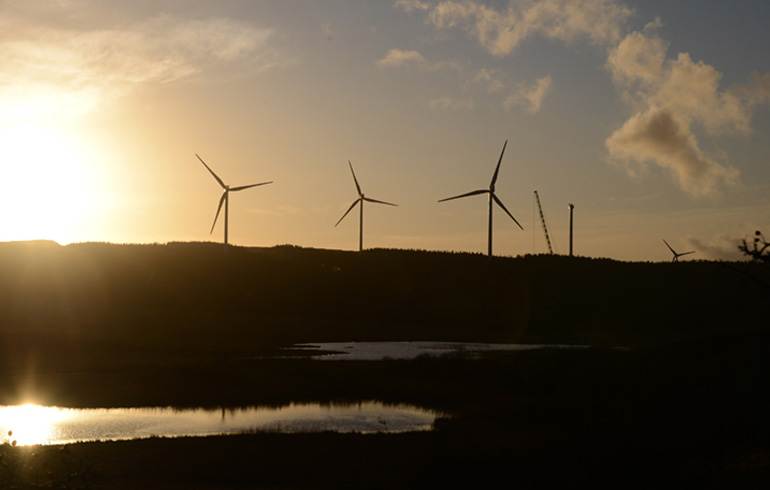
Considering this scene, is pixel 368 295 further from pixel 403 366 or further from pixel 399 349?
pixel 403 366

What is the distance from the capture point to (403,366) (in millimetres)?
54438

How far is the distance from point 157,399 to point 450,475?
22.0 m

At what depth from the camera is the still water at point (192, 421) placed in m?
31.8

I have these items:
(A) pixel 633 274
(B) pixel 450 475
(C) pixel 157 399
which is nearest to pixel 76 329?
(C) pixel 157 399

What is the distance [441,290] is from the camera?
366ft

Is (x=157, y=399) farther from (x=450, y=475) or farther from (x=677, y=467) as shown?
(x=677, y=467)

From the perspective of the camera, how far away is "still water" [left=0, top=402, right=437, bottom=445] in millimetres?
31844

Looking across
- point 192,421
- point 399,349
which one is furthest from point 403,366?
point 192,421

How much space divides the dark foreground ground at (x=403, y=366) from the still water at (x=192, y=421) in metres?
1.78

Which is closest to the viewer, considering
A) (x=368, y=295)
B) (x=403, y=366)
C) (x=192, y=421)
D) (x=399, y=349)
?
(x=192, y=421)

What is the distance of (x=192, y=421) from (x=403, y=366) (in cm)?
2162

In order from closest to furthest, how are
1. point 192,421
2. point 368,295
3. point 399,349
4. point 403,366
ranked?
point 192,421 → point 403,366 → point 399,349 → point 368,295

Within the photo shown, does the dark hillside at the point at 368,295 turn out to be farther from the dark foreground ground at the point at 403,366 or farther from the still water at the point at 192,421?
the still water at the point at 192,421

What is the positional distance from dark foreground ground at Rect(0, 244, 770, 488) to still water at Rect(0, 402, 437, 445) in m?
1.78
